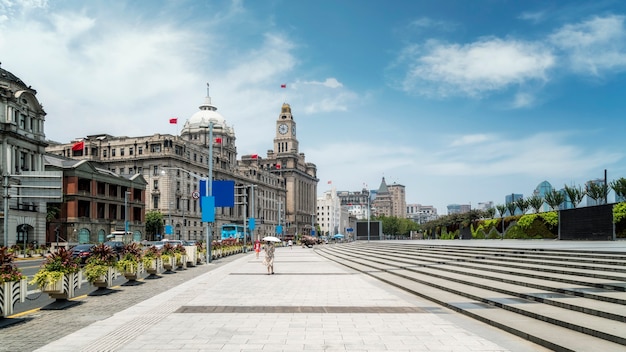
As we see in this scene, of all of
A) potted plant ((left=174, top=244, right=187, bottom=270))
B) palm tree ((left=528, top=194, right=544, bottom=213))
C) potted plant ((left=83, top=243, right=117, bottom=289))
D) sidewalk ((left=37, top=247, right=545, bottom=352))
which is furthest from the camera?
palm tree ((left=528, top=194, right=544, bottom=213))

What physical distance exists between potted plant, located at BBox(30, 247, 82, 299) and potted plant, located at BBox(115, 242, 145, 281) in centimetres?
437

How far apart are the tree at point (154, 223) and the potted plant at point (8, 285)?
79.1 metres

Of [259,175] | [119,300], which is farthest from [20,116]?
[259,175]

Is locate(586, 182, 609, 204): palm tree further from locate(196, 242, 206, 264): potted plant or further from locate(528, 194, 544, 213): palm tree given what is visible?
locate(196, 242, 206, 264): potted plant

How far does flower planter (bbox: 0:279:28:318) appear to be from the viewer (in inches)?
Result: 436

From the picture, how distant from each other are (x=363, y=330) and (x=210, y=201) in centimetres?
2374

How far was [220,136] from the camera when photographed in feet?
411

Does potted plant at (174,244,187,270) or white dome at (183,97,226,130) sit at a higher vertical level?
white dome at (183,97,226,130)

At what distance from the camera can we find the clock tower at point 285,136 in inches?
7259

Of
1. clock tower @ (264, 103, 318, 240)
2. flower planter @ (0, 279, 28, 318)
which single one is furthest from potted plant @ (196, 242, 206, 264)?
clock tower @ (264, 103, 318, 240)

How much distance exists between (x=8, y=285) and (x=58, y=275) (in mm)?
2528

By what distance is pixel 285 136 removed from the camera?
7323 inches

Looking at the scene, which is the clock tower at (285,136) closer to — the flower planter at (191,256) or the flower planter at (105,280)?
the flower planter at (191,256)

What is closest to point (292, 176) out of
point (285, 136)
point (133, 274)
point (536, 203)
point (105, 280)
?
point (285, 136)
